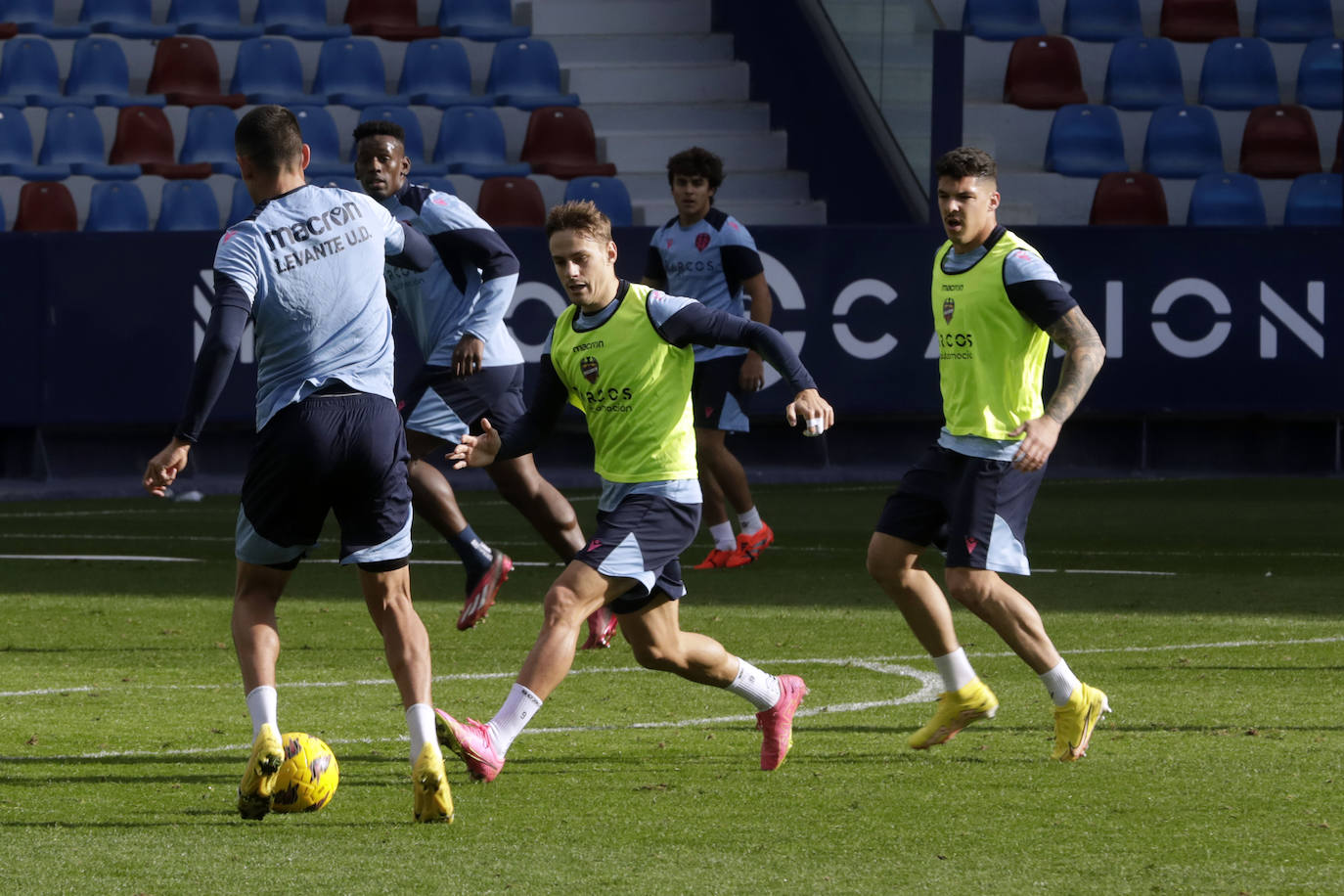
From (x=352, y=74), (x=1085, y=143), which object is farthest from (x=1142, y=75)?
(x=352, y=74)

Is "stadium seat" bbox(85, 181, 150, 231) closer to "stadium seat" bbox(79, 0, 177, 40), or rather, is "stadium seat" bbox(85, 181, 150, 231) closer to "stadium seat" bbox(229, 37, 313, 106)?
"stadium seat" bbox(229, 37, 313, 106)

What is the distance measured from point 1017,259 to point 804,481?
10.2m

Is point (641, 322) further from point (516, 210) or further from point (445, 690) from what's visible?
point (516, 210)

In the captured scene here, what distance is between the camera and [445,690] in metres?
7.52

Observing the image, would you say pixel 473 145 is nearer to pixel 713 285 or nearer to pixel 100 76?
pixel 100 76

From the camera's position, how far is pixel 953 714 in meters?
6.36

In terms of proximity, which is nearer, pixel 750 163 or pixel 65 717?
pixel 65 717

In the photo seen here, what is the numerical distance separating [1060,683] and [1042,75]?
1473cm

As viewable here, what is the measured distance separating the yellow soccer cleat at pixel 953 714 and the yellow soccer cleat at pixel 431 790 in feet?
5.60

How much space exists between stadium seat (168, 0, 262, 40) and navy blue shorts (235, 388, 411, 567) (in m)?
15.7

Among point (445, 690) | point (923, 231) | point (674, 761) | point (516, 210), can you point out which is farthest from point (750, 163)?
point (674, 761)

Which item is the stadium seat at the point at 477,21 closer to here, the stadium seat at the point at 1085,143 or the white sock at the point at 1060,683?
the stadium seat at the point at 1085,143

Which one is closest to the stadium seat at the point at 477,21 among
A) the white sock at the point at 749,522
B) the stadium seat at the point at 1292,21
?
the stadium seat at the point at 1292,21

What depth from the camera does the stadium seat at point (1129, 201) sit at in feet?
61.3
